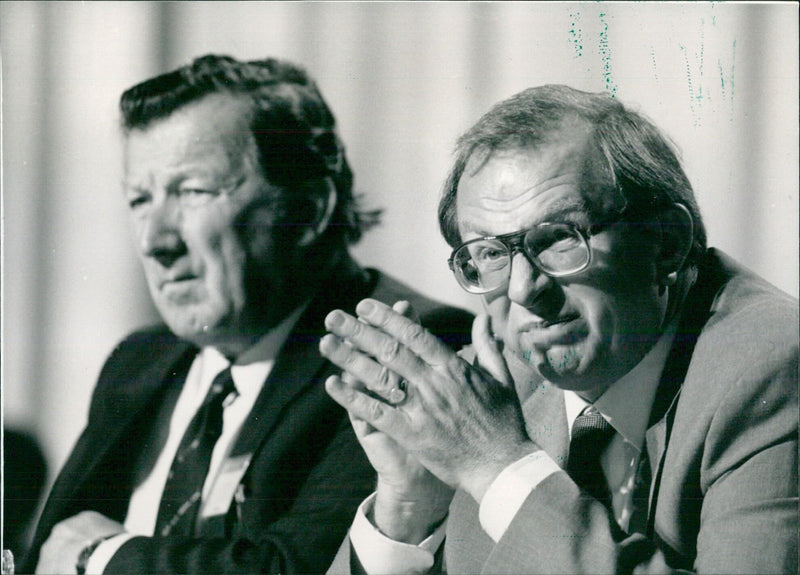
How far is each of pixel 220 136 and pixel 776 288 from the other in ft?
4.21

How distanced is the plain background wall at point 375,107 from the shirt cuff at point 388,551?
527 mm

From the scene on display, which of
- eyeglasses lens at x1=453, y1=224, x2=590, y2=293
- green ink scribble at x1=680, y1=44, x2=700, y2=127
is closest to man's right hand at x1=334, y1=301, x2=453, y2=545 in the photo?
eyeglasses lens at x1=453, y1=224, x2=590, y2=293

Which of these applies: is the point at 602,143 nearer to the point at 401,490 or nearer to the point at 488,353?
the point at 488,353

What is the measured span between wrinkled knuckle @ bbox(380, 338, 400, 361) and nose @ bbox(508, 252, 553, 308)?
319mm

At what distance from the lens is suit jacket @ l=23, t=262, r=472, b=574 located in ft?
6.06

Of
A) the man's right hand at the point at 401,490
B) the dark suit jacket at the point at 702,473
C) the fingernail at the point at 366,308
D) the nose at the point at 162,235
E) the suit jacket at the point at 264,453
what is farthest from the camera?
the nose at the point at 162,235

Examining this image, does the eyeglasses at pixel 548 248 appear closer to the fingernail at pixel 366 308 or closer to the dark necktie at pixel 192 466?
the fingernail at pixel 366 308

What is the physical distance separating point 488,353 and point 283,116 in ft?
2.49

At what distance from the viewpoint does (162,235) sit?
1978 mm

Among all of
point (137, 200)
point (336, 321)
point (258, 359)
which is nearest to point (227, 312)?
point (258, 359)

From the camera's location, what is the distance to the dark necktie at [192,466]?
1946mm

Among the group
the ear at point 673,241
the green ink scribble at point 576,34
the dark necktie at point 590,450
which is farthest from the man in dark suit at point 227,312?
the green ink scribble at point 576,34

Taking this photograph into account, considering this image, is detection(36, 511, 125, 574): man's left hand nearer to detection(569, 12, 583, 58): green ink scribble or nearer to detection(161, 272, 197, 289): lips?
detection(161, 272, 197, 289): lips

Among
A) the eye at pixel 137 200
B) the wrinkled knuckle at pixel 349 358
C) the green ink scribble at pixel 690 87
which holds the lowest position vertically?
the wrinkled knuckle at pixel 349 358
